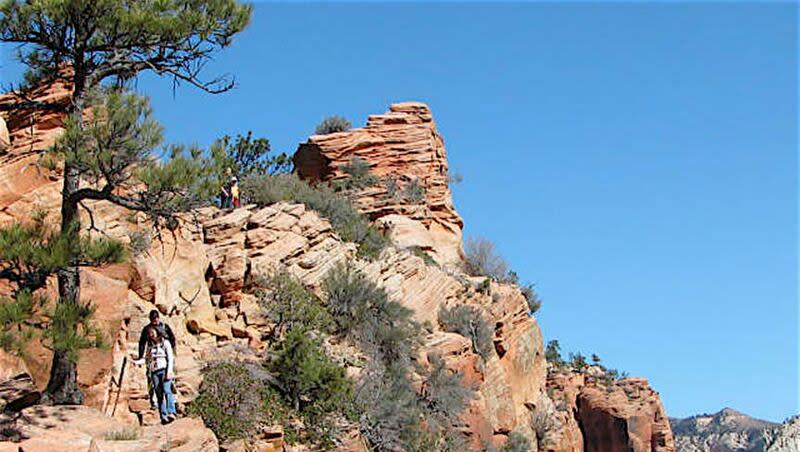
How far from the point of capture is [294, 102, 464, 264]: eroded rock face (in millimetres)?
31578

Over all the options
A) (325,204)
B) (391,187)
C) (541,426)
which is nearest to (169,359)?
(325,204)

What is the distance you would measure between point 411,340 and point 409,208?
28.9 feet

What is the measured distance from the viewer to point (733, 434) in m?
108

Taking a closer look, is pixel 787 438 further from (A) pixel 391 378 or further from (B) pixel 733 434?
(A) pixel 391 378

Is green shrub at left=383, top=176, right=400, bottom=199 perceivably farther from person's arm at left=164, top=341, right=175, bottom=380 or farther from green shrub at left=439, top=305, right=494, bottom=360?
person's arm at left=164, top=341, right=175, bottom=380

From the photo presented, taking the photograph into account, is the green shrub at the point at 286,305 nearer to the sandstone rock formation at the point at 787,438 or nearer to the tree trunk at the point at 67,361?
the tree trunk at the point at 67,361

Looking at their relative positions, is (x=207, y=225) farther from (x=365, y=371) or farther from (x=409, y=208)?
(x=409, y=208)

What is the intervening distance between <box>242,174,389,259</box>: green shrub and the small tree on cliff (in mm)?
9101

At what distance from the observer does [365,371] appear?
20672mm

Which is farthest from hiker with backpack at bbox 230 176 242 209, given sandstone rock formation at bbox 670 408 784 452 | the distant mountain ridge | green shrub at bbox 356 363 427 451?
sandstone rock formation at bbox 670 408 784 452

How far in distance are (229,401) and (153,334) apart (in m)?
Answer: 2.34

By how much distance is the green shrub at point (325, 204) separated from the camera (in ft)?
82.4

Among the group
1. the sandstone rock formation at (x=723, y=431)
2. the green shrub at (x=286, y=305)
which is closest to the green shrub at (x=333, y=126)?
the green shrub at (x=286, y=305)

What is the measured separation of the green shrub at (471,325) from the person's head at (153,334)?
39.7 feet
